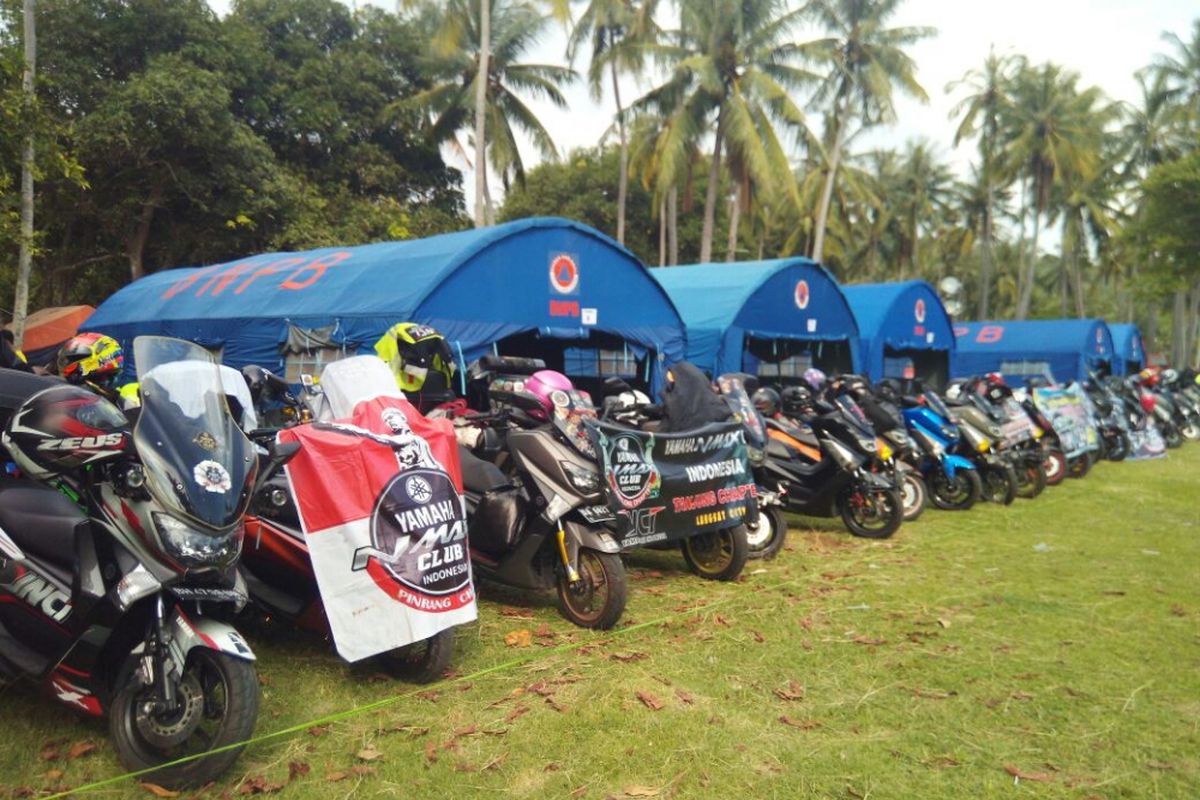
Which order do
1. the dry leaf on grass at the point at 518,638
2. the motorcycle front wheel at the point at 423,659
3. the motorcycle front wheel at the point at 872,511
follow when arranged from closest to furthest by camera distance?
the motorcycle front wheel at the point at 423,659 < the dry leaf on grass at the point at 518,638 < the motorcycle front wheel at the point at 872,511

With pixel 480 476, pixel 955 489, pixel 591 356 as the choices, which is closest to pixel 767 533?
pixel 480 476

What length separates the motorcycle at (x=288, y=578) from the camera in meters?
3.92

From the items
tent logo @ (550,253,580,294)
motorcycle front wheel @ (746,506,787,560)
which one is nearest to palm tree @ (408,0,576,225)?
tent logo @ (550,253,580,294)

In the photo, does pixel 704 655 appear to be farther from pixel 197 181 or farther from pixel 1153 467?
pixel 197 181

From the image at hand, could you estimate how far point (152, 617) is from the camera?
299cm

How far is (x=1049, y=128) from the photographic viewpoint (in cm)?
3509

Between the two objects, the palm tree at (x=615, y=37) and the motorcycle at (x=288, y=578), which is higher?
the palm tree at (x=615, y=37)

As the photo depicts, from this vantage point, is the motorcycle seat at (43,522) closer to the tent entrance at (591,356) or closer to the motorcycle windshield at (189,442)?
the motorcycle windshield at (189,442)

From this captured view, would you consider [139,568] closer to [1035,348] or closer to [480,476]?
[480,476]

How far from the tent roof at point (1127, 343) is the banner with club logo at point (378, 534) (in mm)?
28369

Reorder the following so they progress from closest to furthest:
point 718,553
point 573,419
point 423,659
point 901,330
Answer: point 423,659 < point 573,419 < point 718,553 < point 901,330

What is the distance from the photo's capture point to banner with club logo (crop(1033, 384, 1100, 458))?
1115 centimetres

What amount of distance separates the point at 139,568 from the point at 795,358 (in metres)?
16.4

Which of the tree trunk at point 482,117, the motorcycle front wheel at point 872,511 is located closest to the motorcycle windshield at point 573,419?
the motorcycle front wheel at point 872,511
